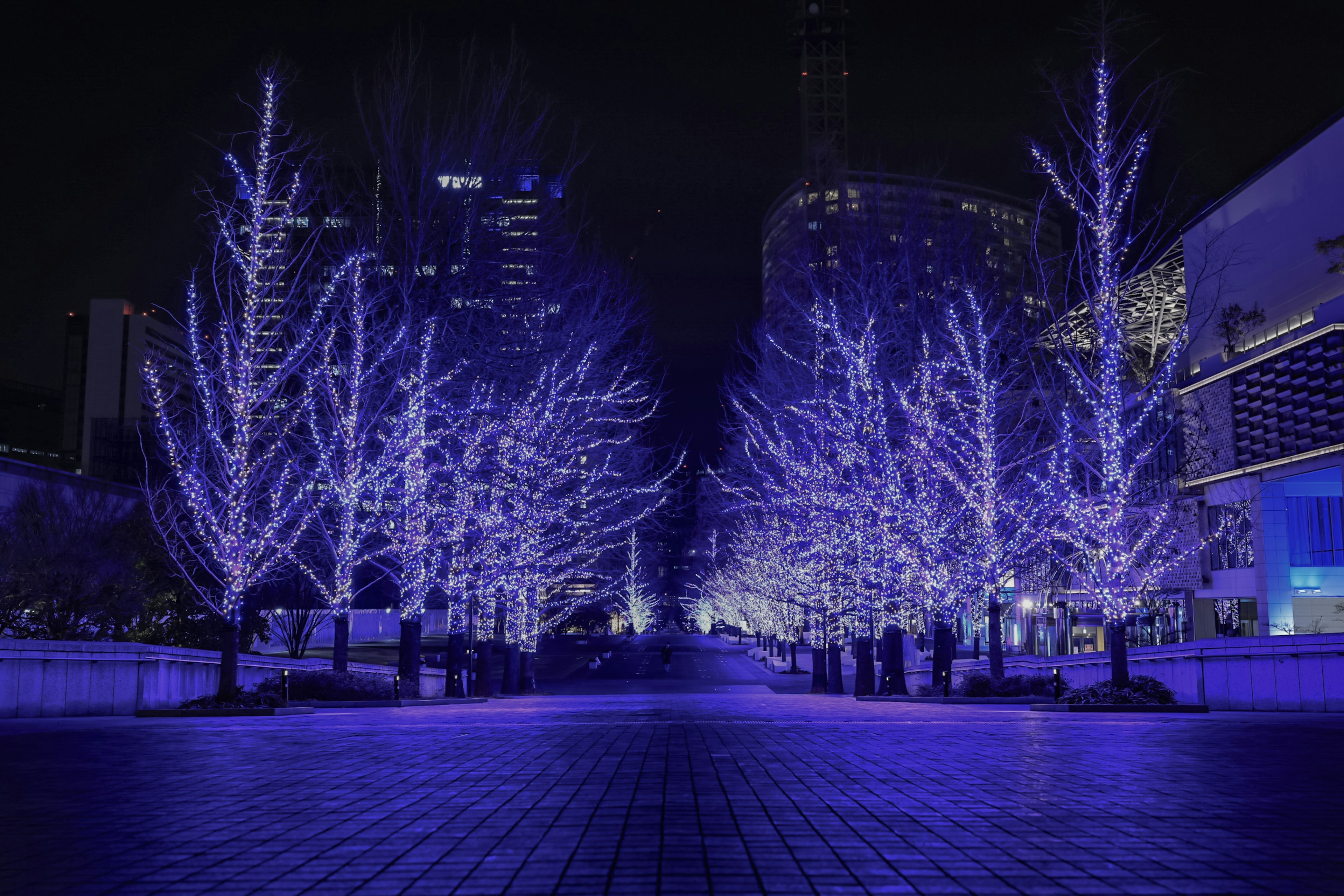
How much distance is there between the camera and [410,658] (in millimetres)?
24328

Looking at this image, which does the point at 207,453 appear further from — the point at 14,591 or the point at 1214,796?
the point at 1214,796

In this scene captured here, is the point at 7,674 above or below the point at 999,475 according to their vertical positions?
below

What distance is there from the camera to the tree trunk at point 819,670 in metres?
36.5

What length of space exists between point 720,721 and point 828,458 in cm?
1481

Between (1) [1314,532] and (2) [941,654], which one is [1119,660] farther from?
(1) [1314,532]

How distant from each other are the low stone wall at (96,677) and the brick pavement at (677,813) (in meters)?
4.05

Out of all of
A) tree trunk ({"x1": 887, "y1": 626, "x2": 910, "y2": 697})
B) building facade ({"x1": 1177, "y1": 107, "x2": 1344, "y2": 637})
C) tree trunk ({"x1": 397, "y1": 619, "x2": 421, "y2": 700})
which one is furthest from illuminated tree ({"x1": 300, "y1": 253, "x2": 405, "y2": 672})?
building facade ({"x1": 1177, "y1": 107, "x2": 1344, "y2": 637})

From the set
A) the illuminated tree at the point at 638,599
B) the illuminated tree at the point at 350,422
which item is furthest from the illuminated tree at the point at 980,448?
the illuminated tree at the point at 638,599

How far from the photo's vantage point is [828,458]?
30.1 m

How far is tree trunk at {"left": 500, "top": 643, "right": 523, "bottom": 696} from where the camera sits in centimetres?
3462

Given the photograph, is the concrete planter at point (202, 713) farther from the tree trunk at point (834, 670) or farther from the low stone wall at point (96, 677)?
the tree trunk at point (834, 670)

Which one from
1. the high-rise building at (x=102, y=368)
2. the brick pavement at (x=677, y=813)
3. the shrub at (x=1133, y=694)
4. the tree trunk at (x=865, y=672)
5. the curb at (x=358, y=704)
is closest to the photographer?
the brick pavement at (x=677, y=813)

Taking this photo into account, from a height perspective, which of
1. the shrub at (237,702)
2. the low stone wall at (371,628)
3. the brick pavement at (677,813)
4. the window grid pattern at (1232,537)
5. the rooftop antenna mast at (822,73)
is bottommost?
the low stone wall at (371,628)

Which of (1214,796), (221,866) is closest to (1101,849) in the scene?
(1214,796)
